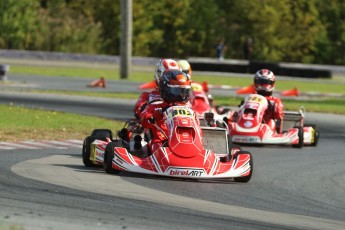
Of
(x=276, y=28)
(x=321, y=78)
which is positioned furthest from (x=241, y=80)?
(x=276, y=28)

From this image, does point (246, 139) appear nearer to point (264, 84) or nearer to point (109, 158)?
point (264, 84)

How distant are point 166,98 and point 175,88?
0.17 meters

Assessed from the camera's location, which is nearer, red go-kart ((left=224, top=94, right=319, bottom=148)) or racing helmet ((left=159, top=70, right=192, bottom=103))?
racing helmet ((left=159, top=70, right=192, bottom=103))

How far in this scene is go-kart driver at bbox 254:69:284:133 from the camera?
61.4ft

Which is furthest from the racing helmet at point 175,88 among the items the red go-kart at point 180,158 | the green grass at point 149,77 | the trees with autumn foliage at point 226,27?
the trees with autumn foliage at point 226,27

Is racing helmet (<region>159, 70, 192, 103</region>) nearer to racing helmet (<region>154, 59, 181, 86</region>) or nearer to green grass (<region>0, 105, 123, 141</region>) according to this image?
racing helmet (<region>154, 59, 181, 86</region>)

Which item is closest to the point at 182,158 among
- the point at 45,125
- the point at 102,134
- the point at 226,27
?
the point at 102,134

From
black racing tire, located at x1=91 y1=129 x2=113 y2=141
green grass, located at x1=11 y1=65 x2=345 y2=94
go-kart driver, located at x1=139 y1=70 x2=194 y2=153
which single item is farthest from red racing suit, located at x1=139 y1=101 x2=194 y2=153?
green grass, located at x1=11 y1=65 x2=345 y2=94

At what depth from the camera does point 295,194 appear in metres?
11.9

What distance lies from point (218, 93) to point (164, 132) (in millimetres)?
21544

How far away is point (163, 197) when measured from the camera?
10.8 meters

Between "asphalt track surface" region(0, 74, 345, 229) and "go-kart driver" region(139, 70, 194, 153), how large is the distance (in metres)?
0.76

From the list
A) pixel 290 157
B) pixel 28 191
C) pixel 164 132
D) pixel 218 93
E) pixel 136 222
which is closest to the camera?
pixel 136 222

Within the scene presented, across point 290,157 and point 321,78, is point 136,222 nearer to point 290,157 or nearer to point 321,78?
point 290,157
